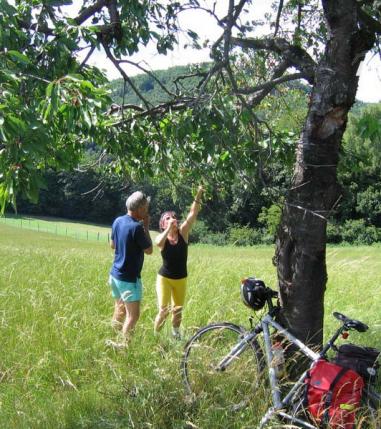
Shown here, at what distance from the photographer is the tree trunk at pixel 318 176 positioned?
13.0 feet

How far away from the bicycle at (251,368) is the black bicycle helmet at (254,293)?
1 centimetres

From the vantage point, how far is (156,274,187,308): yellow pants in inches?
235

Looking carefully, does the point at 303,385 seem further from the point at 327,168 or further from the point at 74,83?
the point at 74,83

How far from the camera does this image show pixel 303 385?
3611mm

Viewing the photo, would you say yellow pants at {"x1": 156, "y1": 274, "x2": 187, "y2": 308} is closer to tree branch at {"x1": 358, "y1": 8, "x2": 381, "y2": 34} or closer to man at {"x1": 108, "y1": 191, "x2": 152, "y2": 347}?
man at {"x1": 108, "y1": 191, "x2": 152, "y2": 347}

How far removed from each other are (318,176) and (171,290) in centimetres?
254

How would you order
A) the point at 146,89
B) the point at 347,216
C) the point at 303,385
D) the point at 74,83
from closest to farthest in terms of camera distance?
the point at 74,83 < the point at 303,385 < the point at 146,89 < the point at 347,216

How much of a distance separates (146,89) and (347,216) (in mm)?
47226

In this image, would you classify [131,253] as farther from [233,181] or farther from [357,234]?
[357,234]

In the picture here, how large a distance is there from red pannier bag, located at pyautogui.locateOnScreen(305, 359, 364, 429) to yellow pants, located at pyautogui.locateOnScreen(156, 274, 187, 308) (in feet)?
8.69

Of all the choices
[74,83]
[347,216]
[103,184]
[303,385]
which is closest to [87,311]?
[103,184]

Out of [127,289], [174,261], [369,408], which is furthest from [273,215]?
[369,408]

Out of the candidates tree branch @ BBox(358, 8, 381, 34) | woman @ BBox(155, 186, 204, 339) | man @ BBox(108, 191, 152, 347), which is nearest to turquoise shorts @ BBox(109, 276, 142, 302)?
man @ BBox(108, 191, 152, 347)

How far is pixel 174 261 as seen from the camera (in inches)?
234
